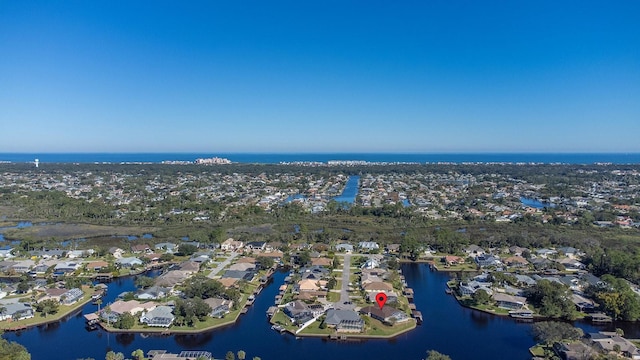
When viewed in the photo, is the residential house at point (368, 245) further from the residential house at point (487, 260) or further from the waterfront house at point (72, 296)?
the waterfront house at point (72, 296)

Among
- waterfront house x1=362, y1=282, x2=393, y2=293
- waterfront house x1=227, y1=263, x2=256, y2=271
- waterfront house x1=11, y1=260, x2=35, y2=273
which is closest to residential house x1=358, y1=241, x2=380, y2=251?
waterfront house x1=362, y1=282, x2=393, y2=293

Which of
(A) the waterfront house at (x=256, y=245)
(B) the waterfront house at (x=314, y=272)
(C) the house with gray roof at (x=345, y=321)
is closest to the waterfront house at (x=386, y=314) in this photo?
(C) the house with gray roof at (x=345, y=321)

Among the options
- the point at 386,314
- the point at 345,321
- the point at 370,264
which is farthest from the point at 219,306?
the point at 370,264

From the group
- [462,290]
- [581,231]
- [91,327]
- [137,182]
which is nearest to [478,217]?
[581,231]

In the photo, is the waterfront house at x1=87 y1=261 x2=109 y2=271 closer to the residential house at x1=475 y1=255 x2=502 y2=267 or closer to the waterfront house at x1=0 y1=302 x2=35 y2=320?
the waterfront house at x1=0 y1=302 x2=35 y2=320

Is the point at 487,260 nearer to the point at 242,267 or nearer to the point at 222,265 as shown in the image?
the point at 242,267

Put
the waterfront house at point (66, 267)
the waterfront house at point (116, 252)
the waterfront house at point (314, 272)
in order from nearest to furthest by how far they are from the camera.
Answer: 1. the waterfront house at point (314, 272)
2. the waterfront house at point (66, 267)
3. the waterfront house at point (116, 252)
